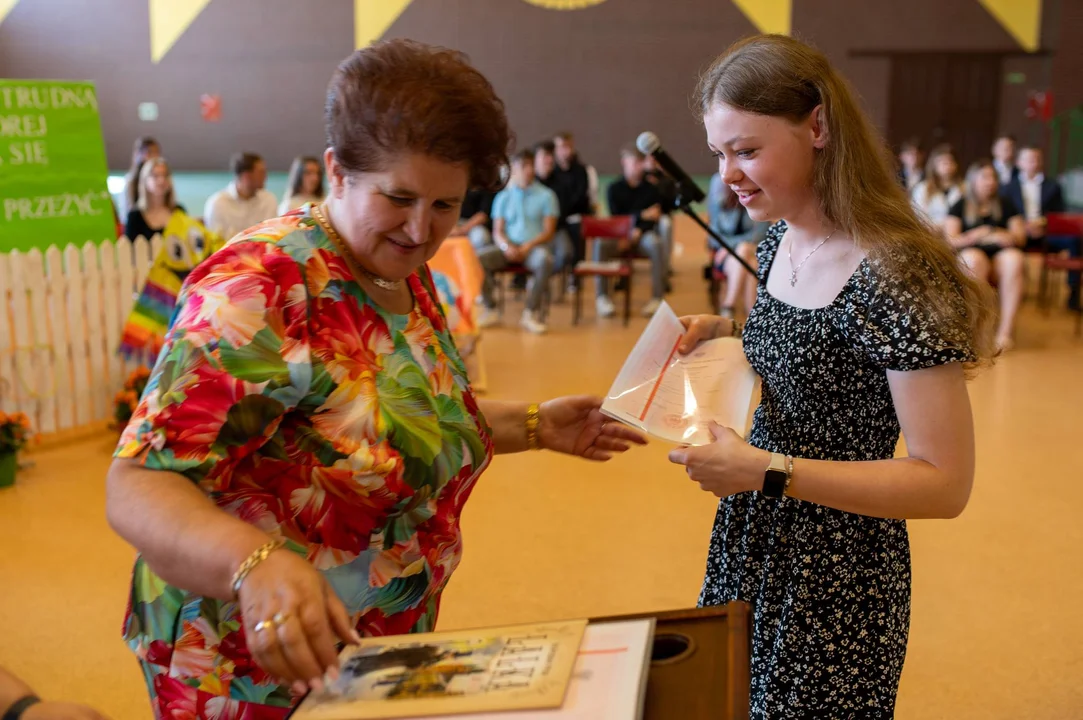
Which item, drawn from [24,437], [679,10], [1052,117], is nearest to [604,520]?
[24,437]

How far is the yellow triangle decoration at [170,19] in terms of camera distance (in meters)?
14.5

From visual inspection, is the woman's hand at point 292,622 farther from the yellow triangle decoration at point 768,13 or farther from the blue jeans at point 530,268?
the yellow triangle decoration at point 768,13

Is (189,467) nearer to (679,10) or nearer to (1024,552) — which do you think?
(1024,552)

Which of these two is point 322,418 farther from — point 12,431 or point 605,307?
point 605,307

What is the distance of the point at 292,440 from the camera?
121 centimetres

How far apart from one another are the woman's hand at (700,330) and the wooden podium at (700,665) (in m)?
0.85

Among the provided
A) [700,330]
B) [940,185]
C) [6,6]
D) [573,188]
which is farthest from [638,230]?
[6,6]

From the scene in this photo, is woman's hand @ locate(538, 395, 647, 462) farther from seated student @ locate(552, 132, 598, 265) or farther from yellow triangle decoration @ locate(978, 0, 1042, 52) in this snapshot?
yellow triangle decoration @ locate(978, 0, 1042, 52)

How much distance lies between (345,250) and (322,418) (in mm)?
231

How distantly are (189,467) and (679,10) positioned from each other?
1392 centimetres

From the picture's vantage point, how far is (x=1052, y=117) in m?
13.8

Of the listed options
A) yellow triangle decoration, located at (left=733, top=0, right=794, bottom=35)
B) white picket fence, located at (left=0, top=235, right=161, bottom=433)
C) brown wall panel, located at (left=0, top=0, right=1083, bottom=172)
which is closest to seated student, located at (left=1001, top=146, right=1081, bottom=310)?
brown wall panel, located at (left=0, top=0, right=1083, bottom=172)

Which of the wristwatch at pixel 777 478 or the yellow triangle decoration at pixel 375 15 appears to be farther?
the yellow triangle decoration at pixel 375 15

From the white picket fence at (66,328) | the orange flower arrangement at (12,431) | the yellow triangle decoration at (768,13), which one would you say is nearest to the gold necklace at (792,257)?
the orange flower arrangement at (12,431)
